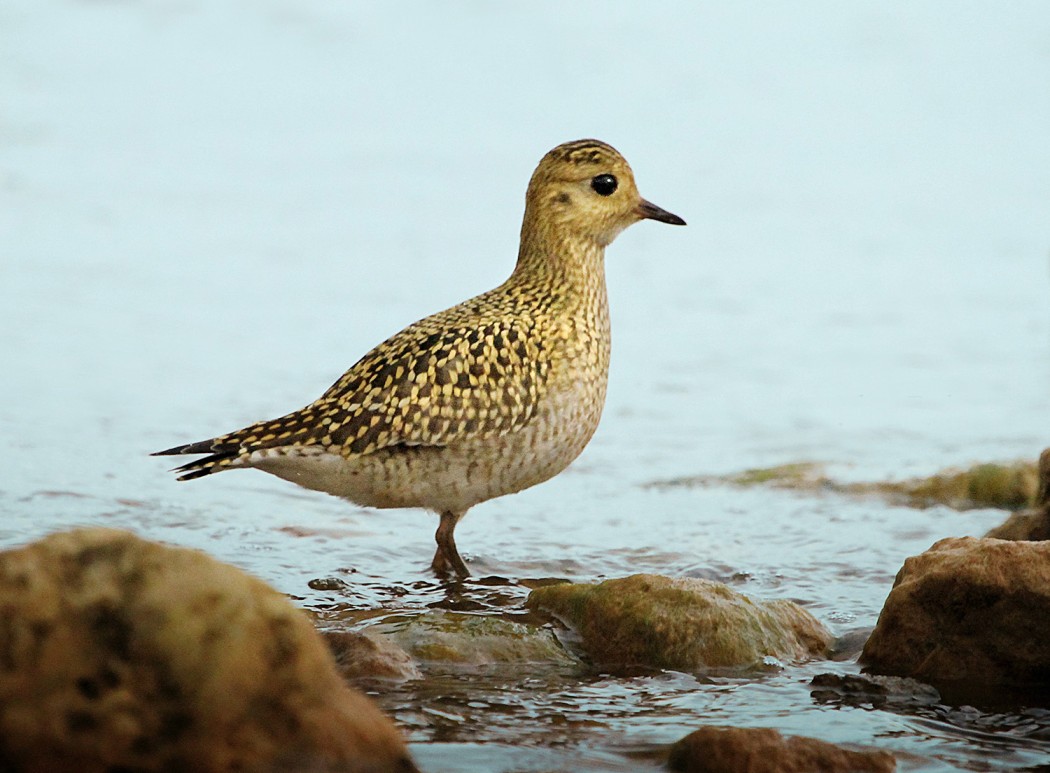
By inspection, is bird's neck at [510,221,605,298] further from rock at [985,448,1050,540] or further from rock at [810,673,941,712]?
rock at [810,673,941,712]

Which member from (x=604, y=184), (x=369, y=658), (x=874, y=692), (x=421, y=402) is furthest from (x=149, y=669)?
(x=604, y=184)

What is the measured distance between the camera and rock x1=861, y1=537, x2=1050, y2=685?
15.8 feet

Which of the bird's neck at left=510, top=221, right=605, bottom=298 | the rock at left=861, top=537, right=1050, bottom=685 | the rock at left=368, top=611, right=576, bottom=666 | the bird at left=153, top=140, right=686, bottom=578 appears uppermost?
the bird's neck at left=510, top=221, right=605, bottom=298

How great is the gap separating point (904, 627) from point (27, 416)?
5470mm

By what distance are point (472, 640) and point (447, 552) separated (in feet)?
4.43

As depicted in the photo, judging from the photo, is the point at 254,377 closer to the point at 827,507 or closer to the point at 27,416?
the point at 27,416

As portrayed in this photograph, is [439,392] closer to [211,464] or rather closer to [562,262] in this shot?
[211,464]

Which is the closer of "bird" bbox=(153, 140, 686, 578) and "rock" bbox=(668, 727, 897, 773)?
"rock" bbox=(668, 727, 897, 773)

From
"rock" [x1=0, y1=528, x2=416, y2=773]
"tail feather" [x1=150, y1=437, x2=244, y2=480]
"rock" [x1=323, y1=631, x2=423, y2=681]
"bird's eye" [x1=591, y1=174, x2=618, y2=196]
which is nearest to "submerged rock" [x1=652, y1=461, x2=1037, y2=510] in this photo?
"bird's eye" [x1=591, y1=174, x2=618, y2=196]

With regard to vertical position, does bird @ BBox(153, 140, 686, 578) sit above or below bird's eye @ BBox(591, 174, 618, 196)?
below

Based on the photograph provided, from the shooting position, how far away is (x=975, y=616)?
16.2ft

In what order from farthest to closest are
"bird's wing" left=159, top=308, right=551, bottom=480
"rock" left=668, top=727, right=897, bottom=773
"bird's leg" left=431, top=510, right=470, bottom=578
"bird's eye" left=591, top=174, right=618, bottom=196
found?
"bird's eye" left=591, top=174, right=618, bottom=196
"bird's leg" left=431, top=510, right=470, bottom=578
"bird's wing" left=159, top=308, right=551, bottom=480
"rock" left=668, top=727, right=897, bottom=773

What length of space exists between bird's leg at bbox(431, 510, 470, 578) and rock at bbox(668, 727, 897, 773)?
2578 mm

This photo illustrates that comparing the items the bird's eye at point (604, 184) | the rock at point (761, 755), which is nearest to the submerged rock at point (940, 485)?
the bird's eye at point (604, 184)
